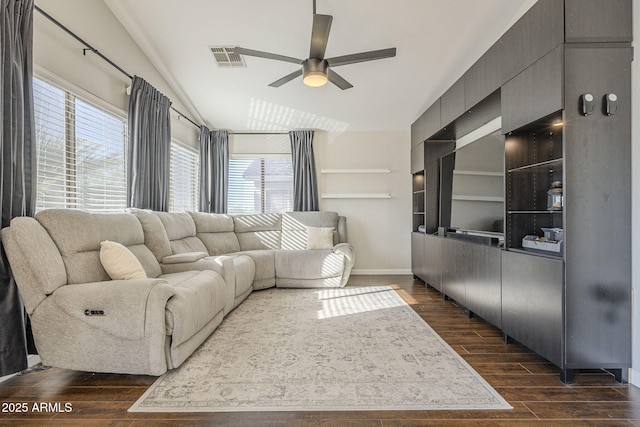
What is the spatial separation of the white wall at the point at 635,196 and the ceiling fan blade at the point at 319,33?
70.4 inches

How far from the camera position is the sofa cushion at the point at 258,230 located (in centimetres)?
497

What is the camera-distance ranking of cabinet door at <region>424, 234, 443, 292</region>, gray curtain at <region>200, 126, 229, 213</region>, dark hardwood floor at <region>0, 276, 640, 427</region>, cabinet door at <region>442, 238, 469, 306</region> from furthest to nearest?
gray curtain at <region>200, 126, 229, 213</region> → cabinet door at <region>424, 234, 443, 292</region> → cabinet door at <region>442, 238, 469, 306</region> → dark hardwood floor at <region>0, 276, 640, 427</region>

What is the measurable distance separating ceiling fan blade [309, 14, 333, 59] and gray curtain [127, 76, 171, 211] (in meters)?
1.90

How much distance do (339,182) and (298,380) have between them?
3.88 metres

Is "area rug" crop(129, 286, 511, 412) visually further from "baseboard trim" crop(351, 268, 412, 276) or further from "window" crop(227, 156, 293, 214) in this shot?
"window" crop(227, 156, 293, 214)

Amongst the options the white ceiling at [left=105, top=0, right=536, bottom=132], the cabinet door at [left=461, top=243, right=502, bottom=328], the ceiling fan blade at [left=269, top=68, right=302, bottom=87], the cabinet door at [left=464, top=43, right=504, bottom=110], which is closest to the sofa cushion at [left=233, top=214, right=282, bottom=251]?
the white ceiling at [left=105, top=0, right=536, bottom=132]

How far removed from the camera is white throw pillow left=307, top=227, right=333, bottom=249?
4729mm

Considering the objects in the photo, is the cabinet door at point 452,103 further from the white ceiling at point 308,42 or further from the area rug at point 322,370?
the area rug at point 322,370

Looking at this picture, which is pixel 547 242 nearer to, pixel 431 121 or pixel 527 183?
pixel 527 183

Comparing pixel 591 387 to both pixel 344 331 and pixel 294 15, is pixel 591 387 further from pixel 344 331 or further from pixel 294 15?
pixel 294 15

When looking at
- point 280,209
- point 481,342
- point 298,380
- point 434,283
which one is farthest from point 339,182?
point 298,380

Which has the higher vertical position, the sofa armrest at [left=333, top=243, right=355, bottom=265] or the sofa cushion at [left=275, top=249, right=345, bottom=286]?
the sofa armrest at [left=333, top=243, right=355, bottom=265]

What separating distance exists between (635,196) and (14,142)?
3.61 m

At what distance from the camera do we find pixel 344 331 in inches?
108
